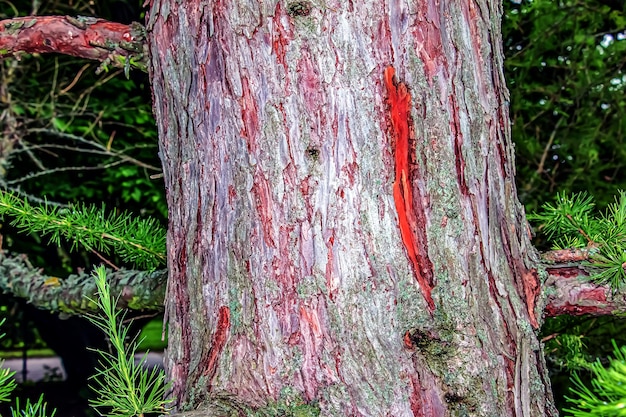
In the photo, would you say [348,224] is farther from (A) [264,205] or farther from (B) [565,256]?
(B) [565,256]

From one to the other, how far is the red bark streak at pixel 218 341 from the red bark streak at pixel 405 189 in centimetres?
29

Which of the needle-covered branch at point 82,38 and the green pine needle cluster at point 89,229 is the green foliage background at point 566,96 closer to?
the green pine needle cluster at point 89,229

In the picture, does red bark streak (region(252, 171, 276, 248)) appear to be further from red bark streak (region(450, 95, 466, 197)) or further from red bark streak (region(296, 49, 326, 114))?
red bark streak (region(450, 95, 466, 197))

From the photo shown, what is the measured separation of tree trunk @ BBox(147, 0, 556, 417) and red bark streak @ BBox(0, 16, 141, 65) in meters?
0.31

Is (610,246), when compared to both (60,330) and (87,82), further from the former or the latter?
(60,330)

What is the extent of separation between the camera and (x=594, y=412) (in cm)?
60

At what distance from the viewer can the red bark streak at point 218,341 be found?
3.12 ft

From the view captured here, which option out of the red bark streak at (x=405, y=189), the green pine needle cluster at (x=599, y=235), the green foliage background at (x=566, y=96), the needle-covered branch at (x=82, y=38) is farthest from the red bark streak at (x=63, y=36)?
the green foliage background at (x=566, y=96)

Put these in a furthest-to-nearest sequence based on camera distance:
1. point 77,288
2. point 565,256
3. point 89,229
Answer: point 77,288 → point 89,229 → point 565,256

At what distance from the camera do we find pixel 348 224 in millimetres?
919

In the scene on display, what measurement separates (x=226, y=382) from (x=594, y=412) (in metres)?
0.52

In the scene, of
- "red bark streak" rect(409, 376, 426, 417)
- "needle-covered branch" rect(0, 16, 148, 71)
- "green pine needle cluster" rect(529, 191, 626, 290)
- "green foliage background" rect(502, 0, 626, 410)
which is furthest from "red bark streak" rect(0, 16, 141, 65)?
"green foliage background" rect(502, 0, 626, 410)

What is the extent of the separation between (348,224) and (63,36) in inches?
28.3

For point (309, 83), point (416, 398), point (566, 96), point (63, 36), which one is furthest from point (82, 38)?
point (566, 96)
